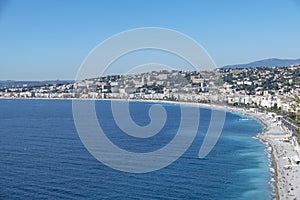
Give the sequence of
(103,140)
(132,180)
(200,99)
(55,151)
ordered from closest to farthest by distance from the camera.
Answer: (132,180), (55,151), (103,140), (200,99)

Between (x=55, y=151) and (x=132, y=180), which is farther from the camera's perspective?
(x=55, y=151)

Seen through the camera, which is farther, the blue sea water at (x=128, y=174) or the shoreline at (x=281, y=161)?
the shoreline at (x=281, y=161)

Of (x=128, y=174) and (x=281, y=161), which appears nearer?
(x=128, y=174)

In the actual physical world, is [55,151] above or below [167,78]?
below

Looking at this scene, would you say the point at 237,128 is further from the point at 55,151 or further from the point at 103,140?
the point at 55,151

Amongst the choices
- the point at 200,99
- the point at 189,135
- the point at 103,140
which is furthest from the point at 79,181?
the point at 200,99

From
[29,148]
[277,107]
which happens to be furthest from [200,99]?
[29,148]

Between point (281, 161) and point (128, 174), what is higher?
point (281, 161)

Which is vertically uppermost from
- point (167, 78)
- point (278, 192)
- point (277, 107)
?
point (167, 78)

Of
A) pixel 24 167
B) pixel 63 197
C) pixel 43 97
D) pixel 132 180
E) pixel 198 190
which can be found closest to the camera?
pixel 63 197

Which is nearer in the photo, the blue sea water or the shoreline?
the blue sea water
